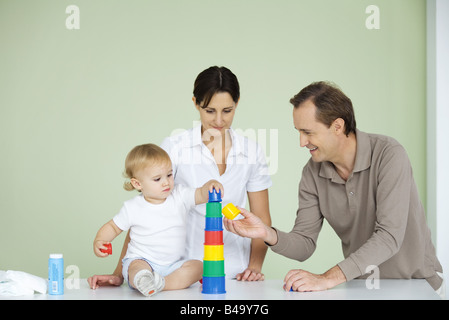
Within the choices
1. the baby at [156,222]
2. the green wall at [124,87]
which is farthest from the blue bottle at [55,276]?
the green wall at [124,87]

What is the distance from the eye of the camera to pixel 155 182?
2.19 meters

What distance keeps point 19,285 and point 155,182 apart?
602 millimetres

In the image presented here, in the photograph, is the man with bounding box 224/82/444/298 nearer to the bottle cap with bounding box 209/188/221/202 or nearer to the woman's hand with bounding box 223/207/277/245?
the woman's hand with bounding box 223/207/277/245

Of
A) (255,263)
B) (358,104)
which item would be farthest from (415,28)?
(255,263)

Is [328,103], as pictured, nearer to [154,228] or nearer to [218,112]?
[218,112]

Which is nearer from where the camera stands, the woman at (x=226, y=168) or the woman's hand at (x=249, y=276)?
the woman's hand at (x=249, y=276)

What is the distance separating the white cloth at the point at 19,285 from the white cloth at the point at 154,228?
1.12 ft

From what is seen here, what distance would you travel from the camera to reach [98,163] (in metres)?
4.42

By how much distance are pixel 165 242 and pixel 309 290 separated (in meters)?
0.56

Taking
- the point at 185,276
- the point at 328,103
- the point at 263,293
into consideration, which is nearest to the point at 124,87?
the point at 328,103

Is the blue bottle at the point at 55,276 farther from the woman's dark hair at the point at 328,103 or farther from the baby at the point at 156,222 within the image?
the woman's dark hair at the point at 328,103

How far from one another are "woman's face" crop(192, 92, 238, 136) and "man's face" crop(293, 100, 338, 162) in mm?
348

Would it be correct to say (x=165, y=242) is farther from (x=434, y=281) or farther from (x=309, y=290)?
(x=434, y=281)

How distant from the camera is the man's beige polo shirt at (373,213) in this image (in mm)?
2127
